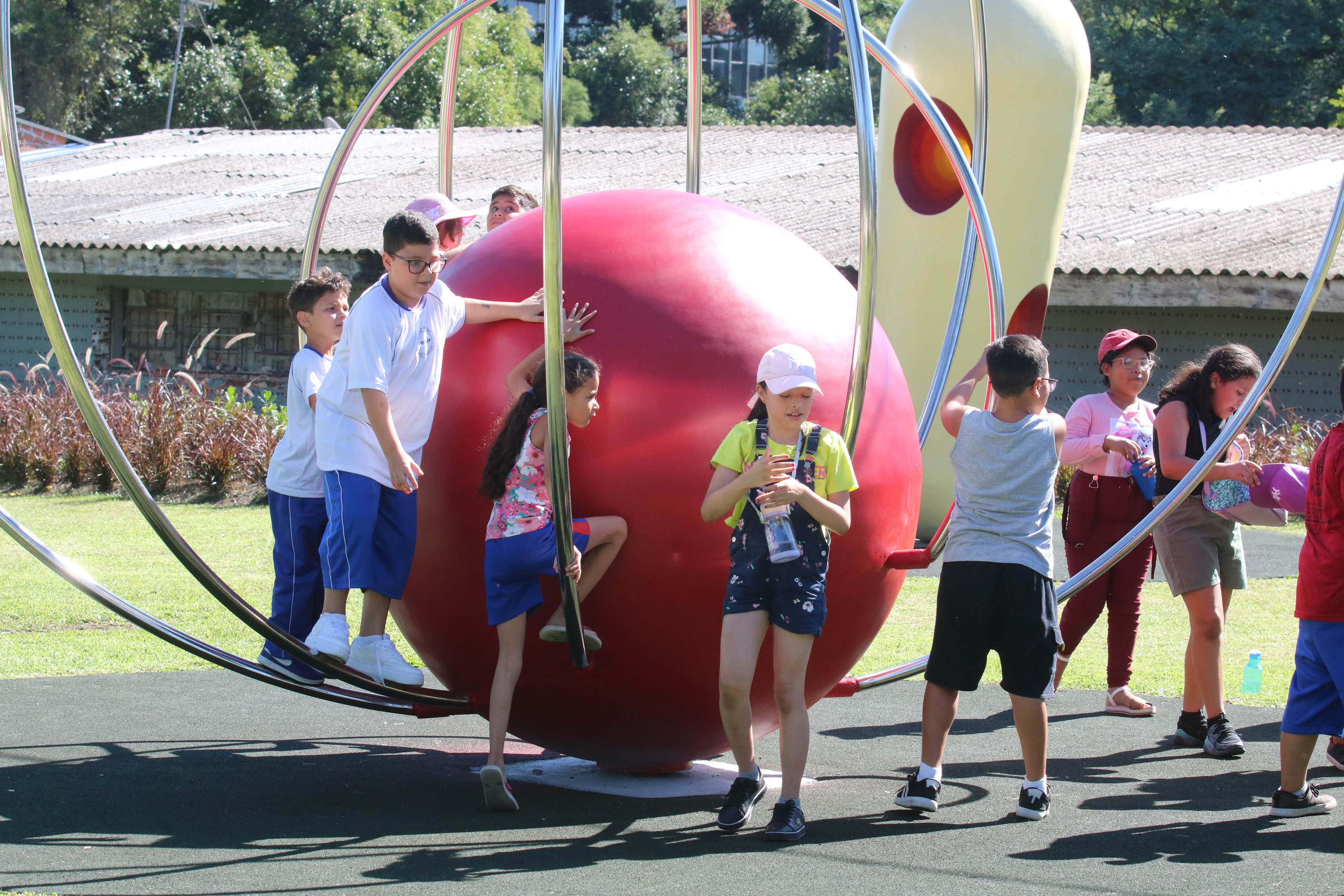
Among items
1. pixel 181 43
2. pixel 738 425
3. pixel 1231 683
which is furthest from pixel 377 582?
pixel 181 43

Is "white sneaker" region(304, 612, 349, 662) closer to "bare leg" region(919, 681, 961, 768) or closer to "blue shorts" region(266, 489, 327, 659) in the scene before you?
"blue shorts" region(266, 489, 327, 659)

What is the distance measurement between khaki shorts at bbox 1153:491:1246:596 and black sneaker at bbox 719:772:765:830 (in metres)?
2.32

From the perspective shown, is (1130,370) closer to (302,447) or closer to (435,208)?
(435,208)

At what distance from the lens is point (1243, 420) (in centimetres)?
505

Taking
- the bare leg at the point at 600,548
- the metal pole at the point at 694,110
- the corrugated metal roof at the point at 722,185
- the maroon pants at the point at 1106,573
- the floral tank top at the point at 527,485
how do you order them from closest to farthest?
the bare leg at the point at 600,548, the floral tank top at the point at 527,485, the maroon pants at the point at 1106,573, the metal pole at the point at 694,110, the corrugated metal roof at the point at 722,185

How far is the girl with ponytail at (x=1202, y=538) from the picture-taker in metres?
5.67

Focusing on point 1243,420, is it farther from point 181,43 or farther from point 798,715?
point 181,43

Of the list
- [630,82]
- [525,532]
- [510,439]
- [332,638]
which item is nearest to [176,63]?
[630,82]

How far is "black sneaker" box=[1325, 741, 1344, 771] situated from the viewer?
5.36 meters

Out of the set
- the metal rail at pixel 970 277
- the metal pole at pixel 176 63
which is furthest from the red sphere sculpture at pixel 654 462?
the metal pole at pixel 176 63

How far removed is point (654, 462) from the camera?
172 inches

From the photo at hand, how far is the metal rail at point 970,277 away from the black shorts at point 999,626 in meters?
0.71

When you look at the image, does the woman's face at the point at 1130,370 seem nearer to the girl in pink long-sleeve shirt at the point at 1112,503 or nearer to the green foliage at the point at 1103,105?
the girl in pink long-sleeve shirt at the point at 1112,503

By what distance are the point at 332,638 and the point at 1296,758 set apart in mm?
3341
